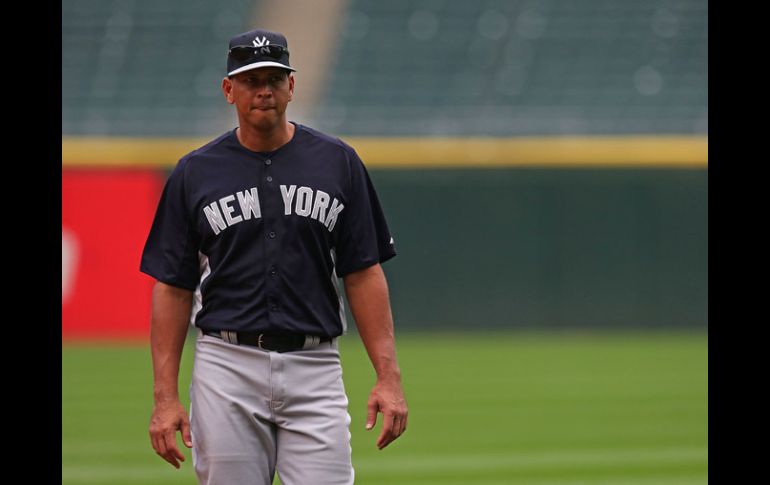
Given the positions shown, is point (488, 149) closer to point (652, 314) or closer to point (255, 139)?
point (652, 314)

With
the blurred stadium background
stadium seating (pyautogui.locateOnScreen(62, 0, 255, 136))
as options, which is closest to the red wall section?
the blurred stadium background

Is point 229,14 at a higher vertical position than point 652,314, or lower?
higher

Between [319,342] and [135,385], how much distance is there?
805cm

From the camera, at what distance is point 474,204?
17078mm

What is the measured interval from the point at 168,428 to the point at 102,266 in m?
12.1

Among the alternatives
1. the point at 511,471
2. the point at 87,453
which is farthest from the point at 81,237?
the point at 511,471

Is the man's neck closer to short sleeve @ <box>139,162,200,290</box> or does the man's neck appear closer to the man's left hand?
→ short sleeve @ <box>139,162,200,290</box>

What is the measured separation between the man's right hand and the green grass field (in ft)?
10.9

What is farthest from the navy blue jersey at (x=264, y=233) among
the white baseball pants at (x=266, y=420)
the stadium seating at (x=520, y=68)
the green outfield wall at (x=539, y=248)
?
the stadium seating at (x=520, y=68)

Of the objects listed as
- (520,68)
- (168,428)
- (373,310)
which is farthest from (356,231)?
(520,68)

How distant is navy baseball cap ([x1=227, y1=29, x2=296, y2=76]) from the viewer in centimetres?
446
